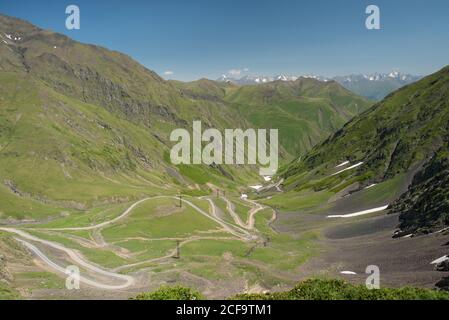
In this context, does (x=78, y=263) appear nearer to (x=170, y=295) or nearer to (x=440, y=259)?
(x=170, y=295)

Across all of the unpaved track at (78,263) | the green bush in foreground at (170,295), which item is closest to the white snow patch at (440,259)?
the green bush in foreground at (170,295)

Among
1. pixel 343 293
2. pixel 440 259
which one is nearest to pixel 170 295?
pixel 343 293

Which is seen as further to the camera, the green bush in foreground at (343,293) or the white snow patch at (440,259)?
the white snow patch at (440,259)

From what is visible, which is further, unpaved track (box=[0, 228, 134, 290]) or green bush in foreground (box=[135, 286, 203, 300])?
A: unpaved track (box=[0, 228, 134, 290])

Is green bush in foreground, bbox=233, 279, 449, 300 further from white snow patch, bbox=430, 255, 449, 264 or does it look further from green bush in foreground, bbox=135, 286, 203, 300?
white snow patch, bbox=430, 255, 449, 264

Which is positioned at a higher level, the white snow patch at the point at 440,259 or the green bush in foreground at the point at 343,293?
the green bush in foreground at the point at 343,293

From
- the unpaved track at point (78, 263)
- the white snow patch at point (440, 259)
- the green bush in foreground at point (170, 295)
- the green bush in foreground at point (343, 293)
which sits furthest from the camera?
the white snow patch at point (440, 259)

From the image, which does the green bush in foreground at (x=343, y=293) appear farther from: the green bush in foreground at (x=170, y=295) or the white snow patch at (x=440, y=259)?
the white snow patch at (x=440, y=259)

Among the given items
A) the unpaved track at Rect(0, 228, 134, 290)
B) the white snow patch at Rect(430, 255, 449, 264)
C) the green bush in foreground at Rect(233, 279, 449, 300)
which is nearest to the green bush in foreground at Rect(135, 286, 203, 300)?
the green bush in foreground at Rect(233, 279, 449, 300)
